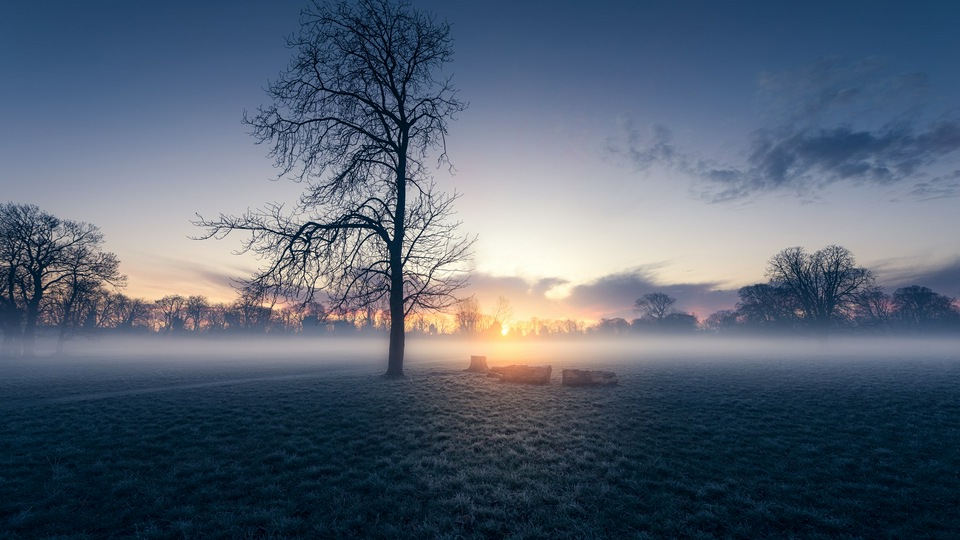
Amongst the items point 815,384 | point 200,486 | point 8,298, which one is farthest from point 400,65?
point 8,298

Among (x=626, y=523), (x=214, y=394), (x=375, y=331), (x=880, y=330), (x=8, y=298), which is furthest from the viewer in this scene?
(x=375, y=331)

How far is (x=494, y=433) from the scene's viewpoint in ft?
32.7

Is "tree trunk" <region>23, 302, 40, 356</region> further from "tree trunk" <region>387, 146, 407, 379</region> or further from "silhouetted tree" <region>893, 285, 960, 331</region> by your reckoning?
"silhouetted tree" <region>893, 285, 960, 331</region>

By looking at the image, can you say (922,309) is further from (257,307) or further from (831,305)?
(257,307)

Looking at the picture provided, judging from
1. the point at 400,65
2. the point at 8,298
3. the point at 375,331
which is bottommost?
the point at 375,331

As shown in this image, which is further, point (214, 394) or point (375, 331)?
point (375, 331)

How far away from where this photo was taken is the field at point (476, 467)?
5254 millimetres

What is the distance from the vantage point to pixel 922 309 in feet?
247

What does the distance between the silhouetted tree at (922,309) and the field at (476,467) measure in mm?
97725

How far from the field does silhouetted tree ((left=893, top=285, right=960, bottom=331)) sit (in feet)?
321

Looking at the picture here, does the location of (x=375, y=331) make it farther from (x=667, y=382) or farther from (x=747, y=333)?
(x=667, y=382)

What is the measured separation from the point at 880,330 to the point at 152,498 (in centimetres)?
9890

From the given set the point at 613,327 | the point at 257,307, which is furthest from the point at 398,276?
the point at 613,327

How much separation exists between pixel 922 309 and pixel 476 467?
117 metres
